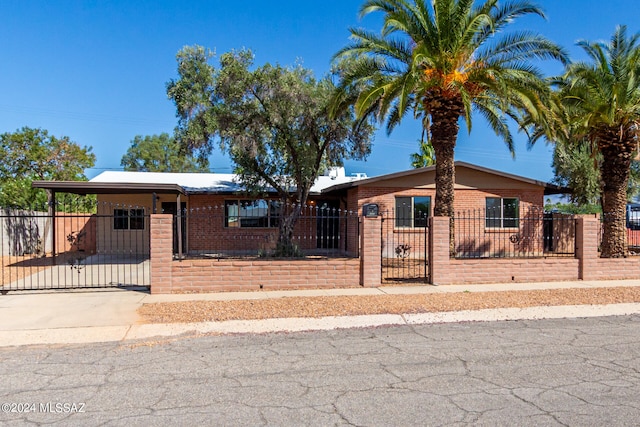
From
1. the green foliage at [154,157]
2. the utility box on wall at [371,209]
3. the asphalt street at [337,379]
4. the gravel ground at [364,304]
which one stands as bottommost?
the asphalt street at [337,379]

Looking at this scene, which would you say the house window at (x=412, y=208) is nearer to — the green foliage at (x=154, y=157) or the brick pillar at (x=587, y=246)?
the brick pillar at (x=587, y=246)

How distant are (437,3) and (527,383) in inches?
396

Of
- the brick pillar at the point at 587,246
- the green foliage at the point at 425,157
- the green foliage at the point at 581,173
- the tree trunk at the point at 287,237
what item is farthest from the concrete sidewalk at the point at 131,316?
the green foliage at the point at 425,157

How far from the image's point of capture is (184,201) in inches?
848

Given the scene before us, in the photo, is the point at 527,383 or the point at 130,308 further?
the point at 130,308

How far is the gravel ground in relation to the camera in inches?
344

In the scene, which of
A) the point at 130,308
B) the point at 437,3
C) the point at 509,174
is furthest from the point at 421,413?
the point at 509,174

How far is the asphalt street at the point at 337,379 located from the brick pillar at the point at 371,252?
4.08 meters

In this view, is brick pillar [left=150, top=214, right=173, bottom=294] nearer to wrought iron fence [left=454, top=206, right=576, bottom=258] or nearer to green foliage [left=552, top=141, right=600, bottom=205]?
wrought iron fence [left=454, top=206, right=576, bottom=258]

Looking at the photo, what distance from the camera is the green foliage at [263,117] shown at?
51.8ft

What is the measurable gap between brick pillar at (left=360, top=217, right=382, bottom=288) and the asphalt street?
161 inches

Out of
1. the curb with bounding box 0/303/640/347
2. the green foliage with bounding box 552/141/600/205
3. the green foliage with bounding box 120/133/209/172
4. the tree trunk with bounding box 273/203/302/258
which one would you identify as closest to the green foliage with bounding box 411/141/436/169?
the green foliage with bounding box 552/141/600/205

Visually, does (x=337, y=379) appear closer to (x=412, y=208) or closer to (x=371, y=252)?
(x=371, y=252)

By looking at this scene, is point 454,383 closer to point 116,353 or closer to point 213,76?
point 116,353
